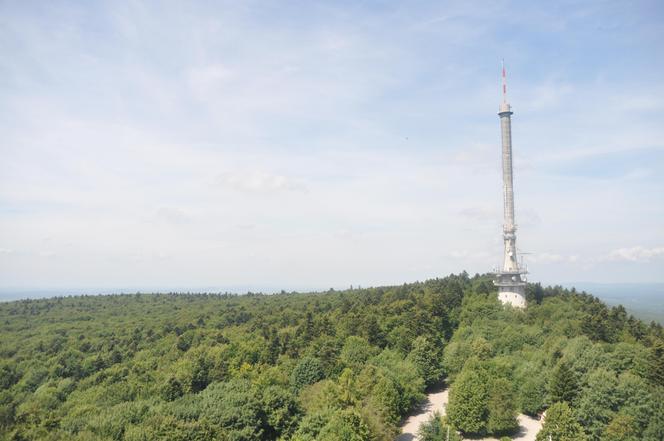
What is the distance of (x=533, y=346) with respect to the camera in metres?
54.2

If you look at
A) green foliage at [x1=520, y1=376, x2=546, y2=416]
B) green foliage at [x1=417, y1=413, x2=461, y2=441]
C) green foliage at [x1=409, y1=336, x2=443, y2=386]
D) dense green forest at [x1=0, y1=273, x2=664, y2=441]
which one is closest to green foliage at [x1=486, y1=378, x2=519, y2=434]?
dense green forest at [x1=0, y1=273, x2=664, y2=441]

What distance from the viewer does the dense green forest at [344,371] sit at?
34.0 metres

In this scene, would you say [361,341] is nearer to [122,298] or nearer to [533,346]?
[533,346]

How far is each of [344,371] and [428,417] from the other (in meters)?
8.65

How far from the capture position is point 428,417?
43.9 m

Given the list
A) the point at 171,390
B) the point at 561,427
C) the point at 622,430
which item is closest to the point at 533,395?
the point at 561,427

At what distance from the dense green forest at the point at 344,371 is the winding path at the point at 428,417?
0.97 metres

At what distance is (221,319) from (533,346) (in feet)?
175

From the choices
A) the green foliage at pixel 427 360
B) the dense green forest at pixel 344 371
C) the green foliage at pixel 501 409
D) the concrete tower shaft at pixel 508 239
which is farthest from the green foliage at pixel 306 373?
the concrete tower shaft at pixel 508 239

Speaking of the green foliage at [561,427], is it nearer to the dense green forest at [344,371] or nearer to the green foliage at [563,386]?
the dense green forest at [344,371]

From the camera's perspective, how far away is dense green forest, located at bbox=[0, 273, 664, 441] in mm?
33969

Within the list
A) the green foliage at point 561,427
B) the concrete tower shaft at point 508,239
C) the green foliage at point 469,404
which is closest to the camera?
the green foliage at point 561,427

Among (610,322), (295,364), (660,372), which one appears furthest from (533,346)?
(295,364)

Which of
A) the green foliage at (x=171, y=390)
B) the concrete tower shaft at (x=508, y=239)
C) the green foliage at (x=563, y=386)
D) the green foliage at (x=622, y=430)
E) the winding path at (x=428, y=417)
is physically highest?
the concrete tower shaft at (x=508, y=239)
